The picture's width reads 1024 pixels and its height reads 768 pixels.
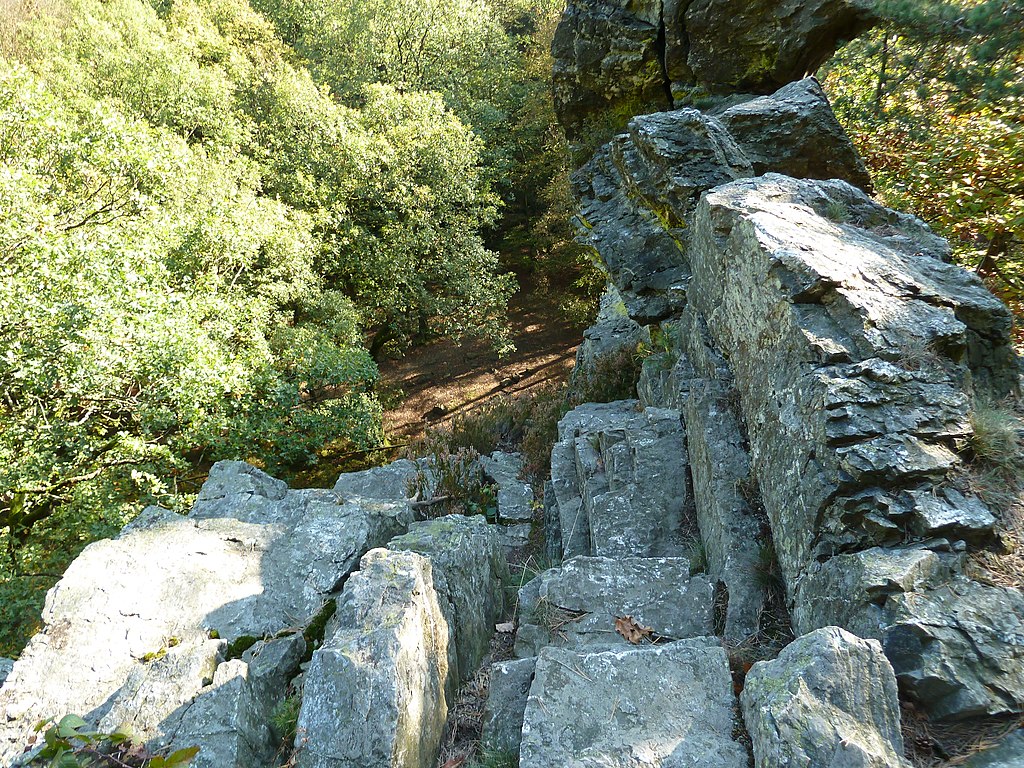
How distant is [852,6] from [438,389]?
13339 millimetres

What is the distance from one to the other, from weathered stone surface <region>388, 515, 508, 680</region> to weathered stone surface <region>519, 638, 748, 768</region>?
3.12 ft

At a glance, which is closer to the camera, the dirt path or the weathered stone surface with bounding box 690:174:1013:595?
the weathered stone surface with bounding box 690:174:1013:595

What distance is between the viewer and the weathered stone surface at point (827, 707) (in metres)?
2.50

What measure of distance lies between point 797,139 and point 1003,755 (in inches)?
283

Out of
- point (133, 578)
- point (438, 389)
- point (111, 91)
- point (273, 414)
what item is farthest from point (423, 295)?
point (133, 578)

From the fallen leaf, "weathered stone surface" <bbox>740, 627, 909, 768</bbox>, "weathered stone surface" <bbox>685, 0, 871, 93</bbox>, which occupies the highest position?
"weathered stone surface" <bbox>685, 0, 871, 93</bbox>

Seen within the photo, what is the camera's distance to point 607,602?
4.46 m

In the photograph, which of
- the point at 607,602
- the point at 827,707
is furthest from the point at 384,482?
the point at 827,707

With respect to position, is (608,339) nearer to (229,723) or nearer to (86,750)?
(229,723)

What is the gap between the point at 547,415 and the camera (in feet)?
35.8

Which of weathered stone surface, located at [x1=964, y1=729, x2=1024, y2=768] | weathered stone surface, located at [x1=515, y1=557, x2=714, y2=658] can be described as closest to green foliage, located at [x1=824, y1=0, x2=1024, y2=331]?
weathered stone surface, located at [x1=515, y1=557, x2=714, y2=658]

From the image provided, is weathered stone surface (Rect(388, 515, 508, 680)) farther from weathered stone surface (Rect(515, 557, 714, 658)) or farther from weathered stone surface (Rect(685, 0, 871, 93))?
weathered stone surface (Rect(685, 0, 871, 93))

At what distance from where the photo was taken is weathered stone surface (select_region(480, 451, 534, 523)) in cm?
872

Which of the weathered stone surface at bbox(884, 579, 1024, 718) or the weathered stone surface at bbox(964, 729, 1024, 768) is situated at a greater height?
the weathered stone surface at bbox(884, 579, 1024, 718)
